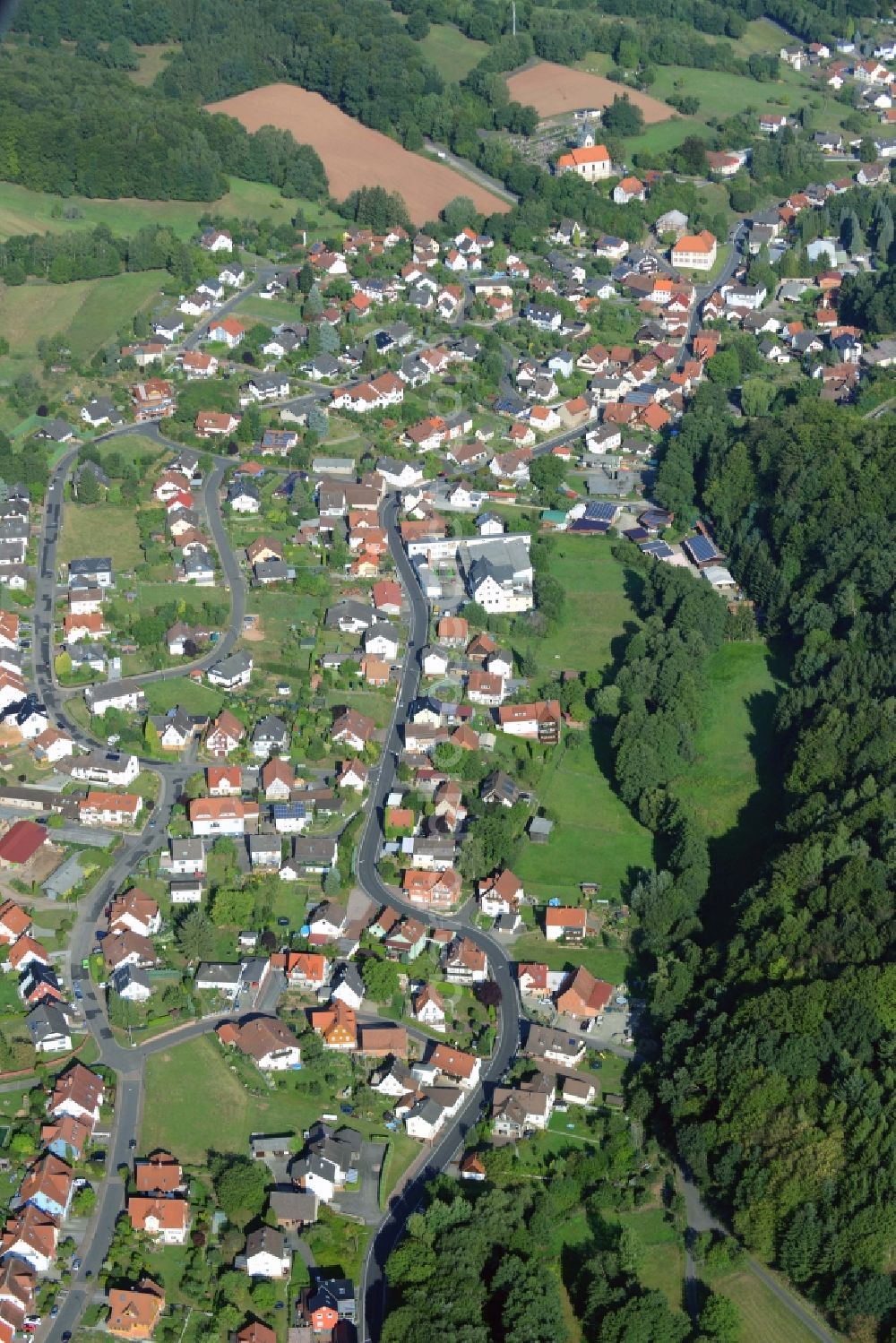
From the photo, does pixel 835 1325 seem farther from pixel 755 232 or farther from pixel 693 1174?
pixel 755 232

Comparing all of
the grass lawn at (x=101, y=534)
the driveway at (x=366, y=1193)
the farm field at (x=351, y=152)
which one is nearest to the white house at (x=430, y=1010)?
the driveway at (x=366, y=1193)

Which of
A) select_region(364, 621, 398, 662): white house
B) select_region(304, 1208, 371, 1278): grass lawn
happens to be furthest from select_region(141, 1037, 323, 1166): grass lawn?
select_region(364, 621, 398, 662): white house

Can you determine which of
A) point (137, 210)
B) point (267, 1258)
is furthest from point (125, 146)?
point (267, 1258)

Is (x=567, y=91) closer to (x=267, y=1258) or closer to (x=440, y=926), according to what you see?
(x=440, y=926)

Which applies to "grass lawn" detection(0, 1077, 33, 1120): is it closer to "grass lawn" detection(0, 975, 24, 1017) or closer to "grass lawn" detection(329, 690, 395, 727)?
"grass lawn" detection(0, 975, 24, 1017)

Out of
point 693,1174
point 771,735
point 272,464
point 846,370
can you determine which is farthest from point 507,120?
point 693,1174

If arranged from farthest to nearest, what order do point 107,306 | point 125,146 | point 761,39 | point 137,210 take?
point 761,39
point 125,146
point 137,210
point 107,306
